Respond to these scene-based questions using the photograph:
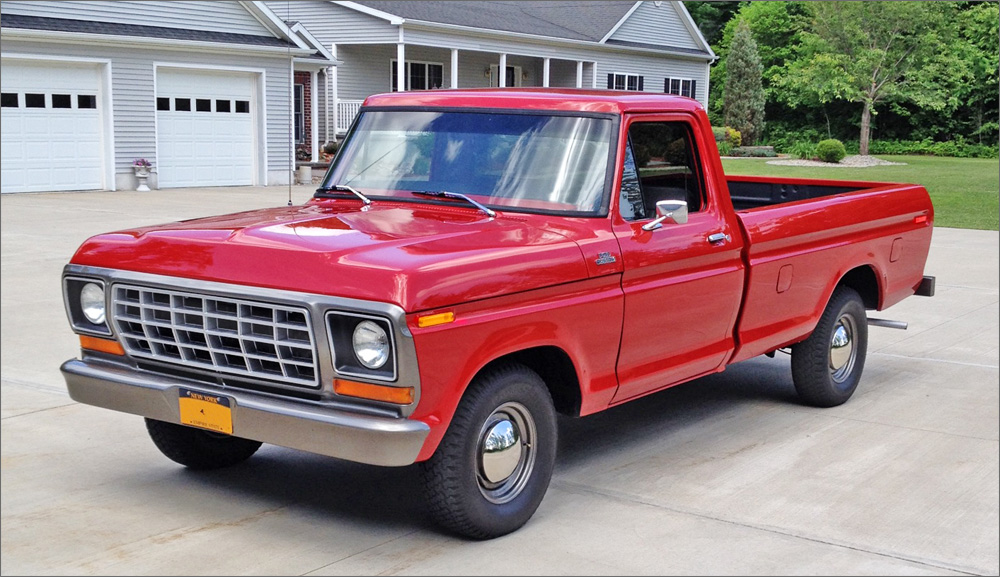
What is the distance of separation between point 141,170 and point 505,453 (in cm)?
1998

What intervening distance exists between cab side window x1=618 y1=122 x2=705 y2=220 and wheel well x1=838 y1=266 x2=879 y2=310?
2016mm

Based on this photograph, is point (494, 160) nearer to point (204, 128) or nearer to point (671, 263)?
point (671, 263)

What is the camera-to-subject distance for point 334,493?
5391 millimetres

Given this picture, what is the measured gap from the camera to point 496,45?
1356 inches

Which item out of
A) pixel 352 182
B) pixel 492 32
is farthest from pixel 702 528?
pixel 492 32

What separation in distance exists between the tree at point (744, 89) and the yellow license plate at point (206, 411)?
45017 millimetres

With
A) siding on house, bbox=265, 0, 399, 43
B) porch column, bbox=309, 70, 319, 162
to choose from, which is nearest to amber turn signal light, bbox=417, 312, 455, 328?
porch column, bbox=309, 70, 319, 162

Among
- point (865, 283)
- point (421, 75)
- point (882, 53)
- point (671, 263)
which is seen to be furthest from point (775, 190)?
point (882, 53)

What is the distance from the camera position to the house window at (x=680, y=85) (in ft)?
143

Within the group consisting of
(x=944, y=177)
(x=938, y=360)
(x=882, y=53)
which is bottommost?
(x=944, y=177)

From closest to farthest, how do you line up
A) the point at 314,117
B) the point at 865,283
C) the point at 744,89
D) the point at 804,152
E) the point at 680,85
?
the point at 865,283
the point at 314,117
the point at 804,152
the point at 680,85
the point at 744,89

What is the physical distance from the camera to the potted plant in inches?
910

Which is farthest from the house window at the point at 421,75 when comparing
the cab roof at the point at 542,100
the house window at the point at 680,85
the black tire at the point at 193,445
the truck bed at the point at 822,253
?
the black tire at the point at 193,445

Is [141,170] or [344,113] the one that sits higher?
[344,113]
